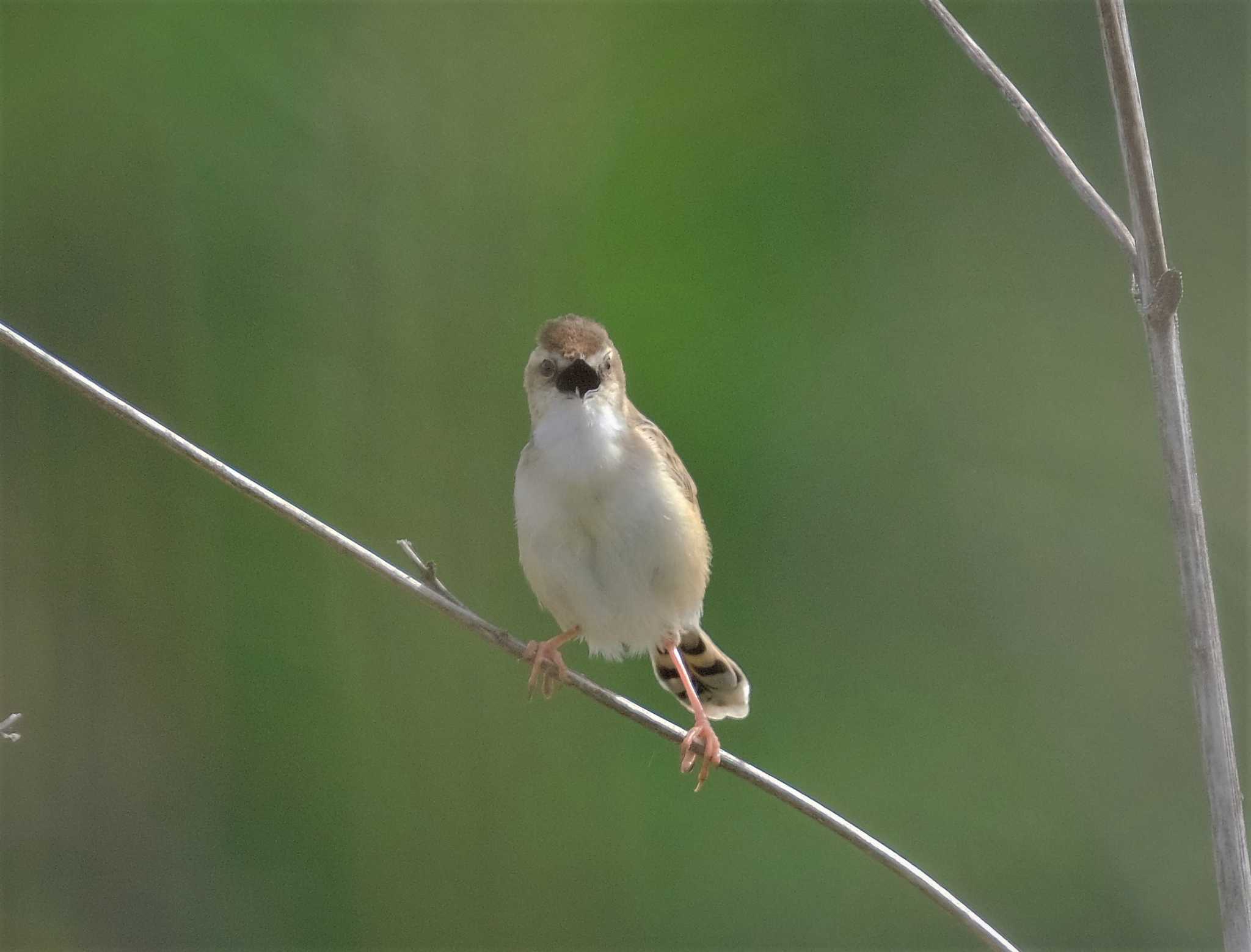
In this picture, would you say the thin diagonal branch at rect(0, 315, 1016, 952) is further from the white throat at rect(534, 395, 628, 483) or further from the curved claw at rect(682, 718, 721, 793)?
the white throat at rect(534, 395, 628, 483)

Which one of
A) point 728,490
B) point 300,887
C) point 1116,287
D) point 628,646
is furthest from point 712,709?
point 1116,287

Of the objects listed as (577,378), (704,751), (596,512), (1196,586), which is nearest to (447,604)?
(596,512)

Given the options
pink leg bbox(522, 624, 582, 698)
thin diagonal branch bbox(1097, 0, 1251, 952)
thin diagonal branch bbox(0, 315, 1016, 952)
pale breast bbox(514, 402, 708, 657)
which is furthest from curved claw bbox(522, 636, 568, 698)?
thin diagonal branch bbox(1097, 0, 1251, 952)

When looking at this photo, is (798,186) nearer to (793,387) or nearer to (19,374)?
(793,387)

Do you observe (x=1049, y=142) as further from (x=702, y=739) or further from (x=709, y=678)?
(x=709, y=678)

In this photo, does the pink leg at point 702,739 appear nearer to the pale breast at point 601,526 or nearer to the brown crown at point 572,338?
the pale breast at point 601,526

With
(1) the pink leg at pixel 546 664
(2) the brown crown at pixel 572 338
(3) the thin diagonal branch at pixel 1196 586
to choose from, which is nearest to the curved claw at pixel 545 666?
(1) the pink leg at pixel 546 664
